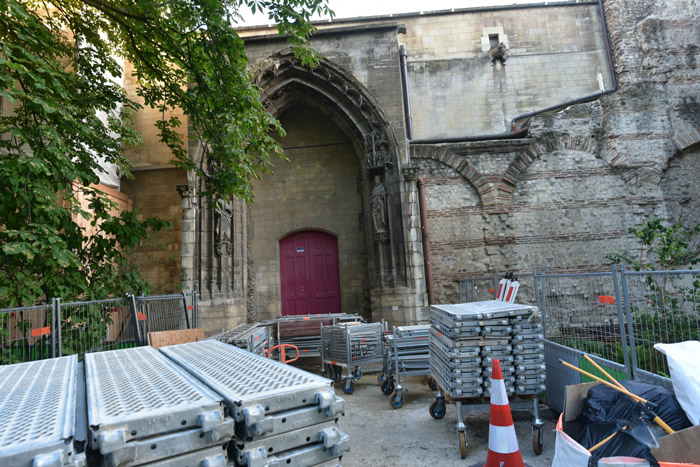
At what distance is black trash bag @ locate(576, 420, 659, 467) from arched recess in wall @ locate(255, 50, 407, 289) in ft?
21.1

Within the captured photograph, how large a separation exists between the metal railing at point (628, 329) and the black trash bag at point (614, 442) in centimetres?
107

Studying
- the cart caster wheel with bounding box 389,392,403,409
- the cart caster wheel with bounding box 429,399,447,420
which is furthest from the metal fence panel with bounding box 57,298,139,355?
the cart caster wheel with bounding box 429,399,447,420

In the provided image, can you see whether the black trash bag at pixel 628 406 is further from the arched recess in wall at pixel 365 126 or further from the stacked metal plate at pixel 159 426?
the arched recess in wall at pixel 365 126

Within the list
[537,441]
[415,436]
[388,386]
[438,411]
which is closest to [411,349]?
[388,386]

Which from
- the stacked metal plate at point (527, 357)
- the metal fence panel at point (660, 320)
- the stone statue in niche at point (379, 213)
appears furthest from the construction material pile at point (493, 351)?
the stone statue in niche at point (379, 213)

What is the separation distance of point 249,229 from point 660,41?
1244cm

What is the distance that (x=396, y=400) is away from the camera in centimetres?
523

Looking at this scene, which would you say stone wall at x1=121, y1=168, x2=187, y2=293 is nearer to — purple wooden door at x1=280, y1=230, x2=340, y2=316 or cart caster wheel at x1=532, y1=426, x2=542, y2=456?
purple wooden door at x1=280, y1=230, x2=340, y2=316

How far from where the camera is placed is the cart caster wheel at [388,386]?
5906 mm

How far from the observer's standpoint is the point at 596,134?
385 inches

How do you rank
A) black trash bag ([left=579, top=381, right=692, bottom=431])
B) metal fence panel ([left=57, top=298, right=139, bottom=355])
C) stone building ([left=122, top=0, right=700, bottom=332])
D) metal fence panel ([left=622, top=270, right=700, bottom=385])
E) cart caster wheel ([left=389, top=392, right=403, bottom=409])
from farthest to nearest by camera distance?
1. stone building ([left=122, top=0, right=700, bottom=332])
2. cart caster wheel ([left=389, top=392, right=403, bottom=409])
3. metal fence panel ([left=57, top=298, right=139, bottom=355])
4. metal fence panel ([left=622, top=270, right=700, bottom=385])
5. black trash bag ([left=579, top=381, right=692, bottom=431])

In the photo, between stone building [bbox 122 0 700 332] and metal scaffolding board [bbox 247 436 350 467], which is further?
stone building [bbox 122 0 700 332]

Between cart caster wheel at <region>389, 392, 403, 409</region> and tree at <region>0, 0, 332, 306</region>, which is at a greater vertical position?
tree at <region>0, 0, 332, 306</region>

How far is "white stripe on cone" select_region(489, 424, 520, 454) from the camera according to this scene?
2.73 m
